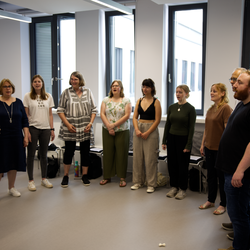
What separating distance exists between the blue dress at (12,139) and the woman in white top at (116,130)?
3.81 feet

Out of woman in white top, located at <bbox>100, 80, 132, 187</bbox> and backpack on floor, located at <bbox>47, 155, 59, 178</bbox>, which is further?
backpack on floor, located at <bbox>47, 155, 59, 178</bbox>

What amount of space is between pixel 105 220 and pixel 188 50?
10.6 ft

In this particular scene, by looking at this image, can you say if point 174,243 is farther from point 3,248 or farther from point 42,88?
point 42,88

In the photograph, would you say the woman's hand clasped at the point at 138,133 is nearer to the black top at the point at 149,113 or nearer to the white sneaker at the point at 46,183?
the black top at the point at 149,113

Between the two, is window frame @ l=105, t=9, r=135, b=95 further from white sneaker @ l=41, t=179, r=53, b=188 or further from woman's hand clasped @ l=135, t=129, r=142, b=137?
white sneaker @ l=41, t=179, r=53, b=188

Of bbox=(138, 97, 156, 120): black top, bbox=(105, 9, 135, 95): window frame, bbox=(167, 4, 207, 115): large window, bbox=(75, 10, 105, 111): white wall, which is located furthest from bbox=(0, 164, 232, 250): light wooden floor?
bbox=(105, 9, 135, 95): window frame

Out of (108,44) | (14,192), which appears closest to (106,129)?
(14,192)

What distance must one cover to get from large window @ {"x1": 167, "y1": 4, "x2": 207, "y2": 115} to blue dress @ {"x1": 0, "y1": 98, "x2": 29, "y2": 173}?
103 inches

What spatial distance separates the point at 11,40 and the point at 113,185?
3849mm

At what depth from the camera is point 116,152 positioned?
439cm

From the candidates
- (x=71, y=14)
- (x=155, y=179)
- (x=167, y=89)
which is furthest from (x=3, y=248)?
(x=71, y=14)

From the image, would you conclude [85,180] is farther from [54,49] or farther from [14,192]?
[54,49]

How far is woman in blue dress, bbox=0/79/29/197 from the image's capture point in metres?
3.69

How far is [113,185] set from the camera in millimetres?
4418
